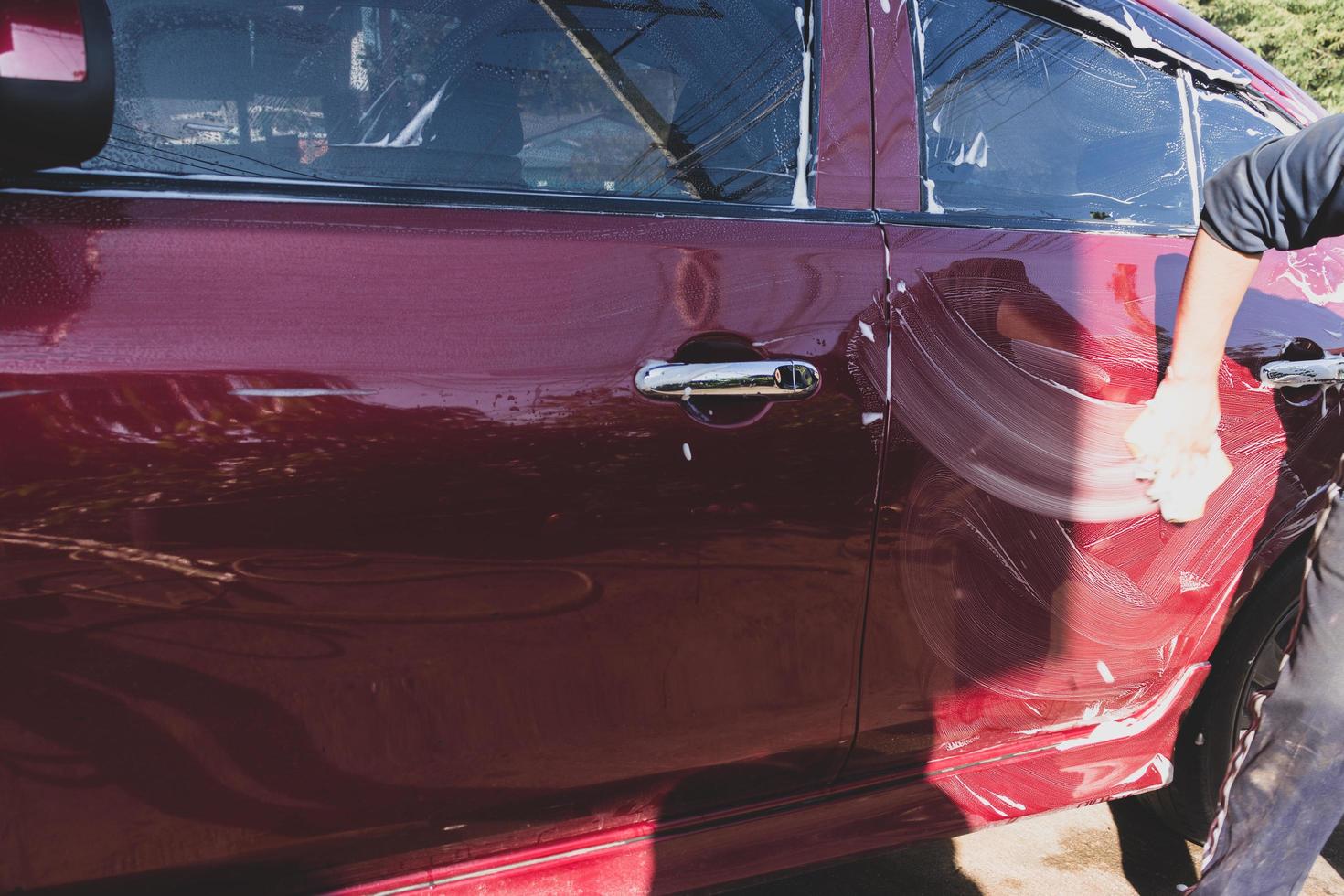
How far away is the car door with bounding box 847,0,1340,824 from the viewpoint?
63.2 inches

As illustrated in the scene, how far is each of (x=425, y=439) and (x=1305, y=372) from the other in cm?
157

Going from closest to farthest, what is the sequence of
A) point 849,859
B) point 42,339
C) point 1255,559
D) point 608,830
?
1. point 42,339
2. point 608,830
3. point 849,859
4. point 1255,559

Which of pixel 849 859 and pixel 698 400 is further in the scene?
pixel 849 859

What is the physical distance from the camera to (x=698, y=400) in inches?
55.4

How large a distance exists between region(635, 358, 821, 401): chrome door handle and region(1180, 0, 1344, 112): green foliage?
1855cm

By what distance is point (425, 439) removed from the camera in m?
1.26

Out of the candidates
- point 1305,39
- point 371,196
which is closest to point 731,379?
point 371,196

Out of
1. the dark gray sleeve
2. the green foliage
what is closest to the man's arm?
the dark gray sleeve

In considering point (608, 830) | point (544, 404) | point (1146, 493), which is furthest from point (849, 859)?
point (544, 404)

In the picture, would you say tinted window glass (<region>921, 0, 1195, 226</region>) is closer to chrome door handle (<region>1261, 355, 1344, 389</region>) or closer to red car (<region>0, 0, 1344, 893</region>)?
red car (<region>0, 0, 1344, 893</region>)

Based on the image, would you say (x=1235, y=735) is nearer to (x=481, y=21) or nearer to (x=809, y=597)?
(x=809, y=597)

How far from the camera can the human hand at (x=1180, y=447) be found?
5.66 ft

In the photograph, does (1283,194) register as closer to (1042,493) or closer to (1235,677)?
(1042,493)

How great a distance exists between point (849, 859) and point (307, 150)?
1.34m
